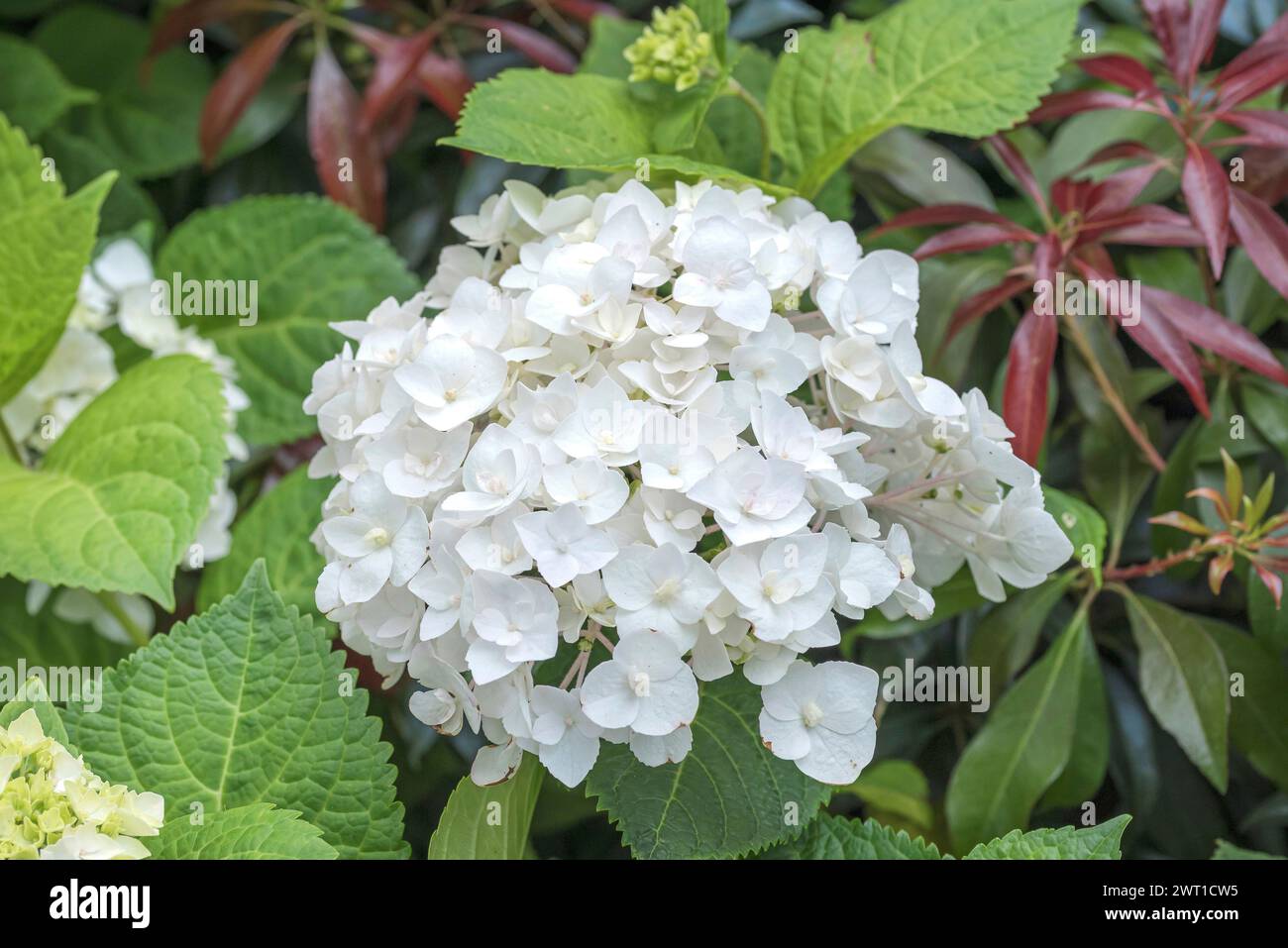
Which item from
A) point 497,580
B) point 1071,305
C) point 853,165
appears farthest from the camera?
point 853,165

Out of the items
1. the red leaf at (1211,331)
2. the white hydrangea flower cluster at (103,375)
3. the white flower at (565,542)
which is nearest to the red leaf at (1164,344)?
the red leaf at (1211,331)

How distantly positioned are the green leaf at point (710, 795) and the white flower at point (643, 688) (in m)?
0.11

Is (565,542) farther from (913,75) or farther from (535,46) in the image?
(535,46)

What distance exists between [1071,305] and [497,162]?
0.56 m

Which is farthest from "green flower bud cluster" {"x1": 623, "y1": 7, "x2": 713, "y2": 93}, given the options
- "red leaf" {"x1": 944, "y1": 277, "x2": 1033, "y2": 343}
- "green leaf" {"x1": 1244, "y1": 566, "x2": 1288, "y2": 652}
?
"green leaf" {"x1": 1244, "y1": 566, "x2": 1288, "y2": 652}

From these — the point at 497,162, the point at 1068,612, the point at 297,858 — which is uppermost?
the point at 497,162

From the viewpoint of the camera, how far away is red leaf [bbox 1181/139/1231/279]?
0.82 meters

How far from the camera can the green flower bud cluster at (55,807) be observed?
60 cm

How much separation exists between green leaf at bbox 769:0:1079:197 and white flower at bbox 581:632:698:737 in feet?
1.51

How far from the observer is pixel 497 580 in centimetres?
59

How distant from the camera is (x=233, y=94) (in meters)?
1.13

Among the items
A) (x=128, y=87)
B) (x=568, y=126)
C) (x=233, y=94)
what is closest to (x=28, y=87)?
(x=128, y=87)
